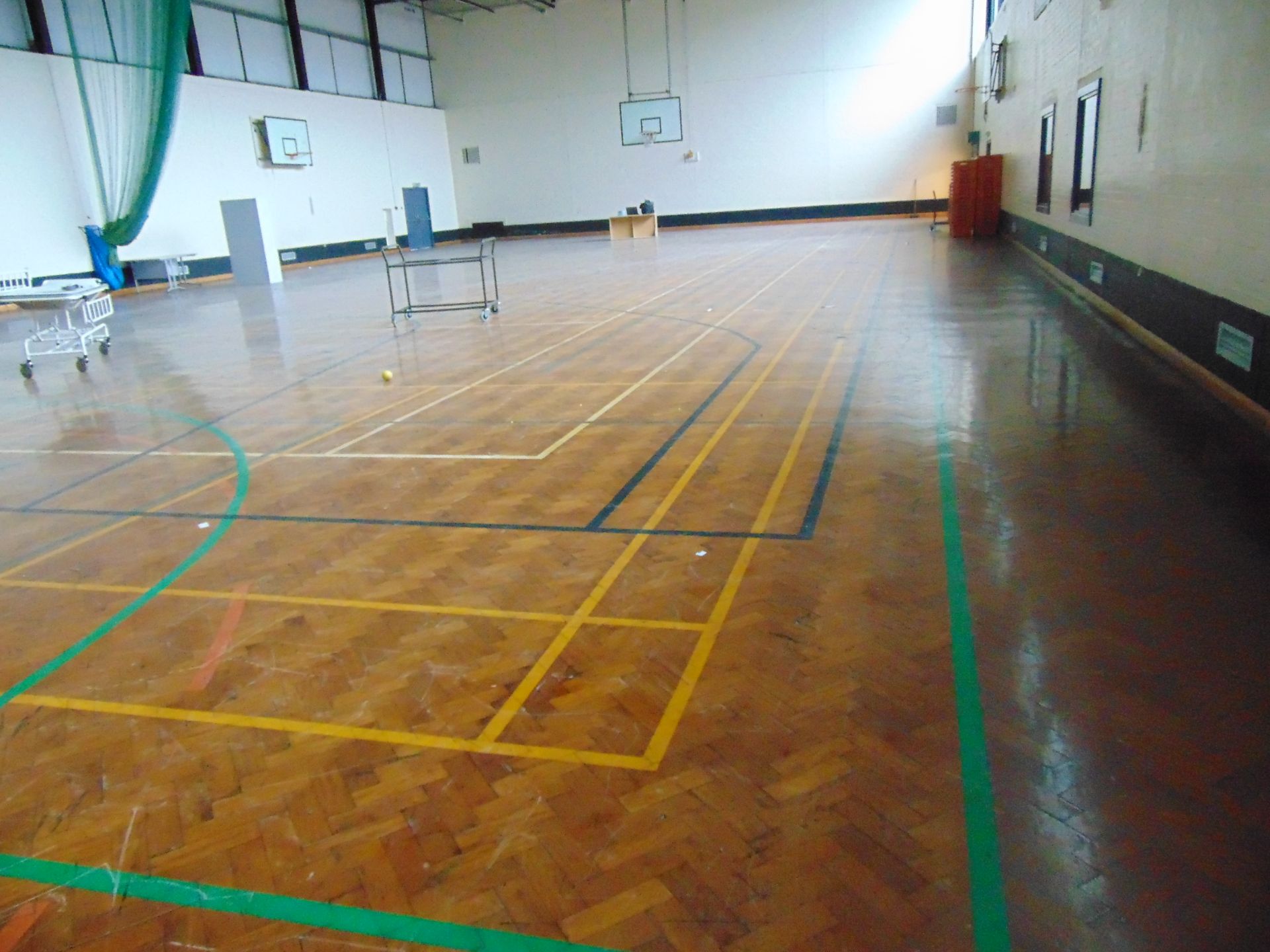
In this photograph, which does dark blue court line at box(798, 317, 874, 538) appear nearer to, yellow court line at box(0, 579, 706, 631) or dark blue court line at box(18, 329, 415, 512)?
yellow court line at box(0, 579, 706, 631)

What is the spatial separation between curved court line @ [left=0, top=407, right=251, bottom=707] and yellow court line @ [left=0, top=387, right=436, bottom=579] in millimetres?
140

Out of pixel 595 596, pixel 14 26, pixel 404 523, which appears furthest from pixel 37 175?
pixel 595 596

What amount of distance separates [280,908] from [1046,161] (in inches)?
644

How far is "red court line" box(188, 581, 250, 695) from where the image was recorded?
358cm

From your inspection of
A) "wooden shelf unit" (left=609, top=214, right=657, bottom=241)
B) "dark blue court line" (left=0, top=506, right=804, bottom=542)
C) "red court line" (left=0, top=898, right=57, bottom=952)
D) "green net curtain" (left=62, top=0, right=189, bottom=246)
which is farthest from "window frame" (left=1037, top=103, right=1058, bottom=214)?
"wooden shelf unit" (left=609, top=214, right=657, bottom=241)

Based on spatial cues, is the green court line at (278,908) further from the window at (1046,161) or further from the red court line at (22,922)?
the window at (1046,161)

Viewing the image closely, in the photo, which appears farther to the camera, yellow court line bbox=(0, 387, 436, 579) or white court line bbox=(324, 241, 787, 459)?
white court line bbox=(324, 241, 787, 459)

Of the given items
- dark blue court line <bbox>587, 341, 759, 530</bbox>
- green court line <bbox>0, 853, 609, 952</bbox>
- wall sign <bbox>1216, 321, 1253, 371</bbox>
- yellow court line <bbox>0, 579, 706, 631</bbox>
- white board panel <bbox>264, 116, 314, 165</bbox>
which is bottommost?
green court line <bbox>0, 853, 609, 952</bbox>

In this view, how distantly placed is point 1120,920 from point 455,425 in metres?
5.86

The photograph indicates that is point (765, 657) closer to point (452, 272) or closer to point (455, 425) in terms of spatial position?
point (455, 425)

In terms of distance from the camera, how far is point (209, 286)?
888 inches

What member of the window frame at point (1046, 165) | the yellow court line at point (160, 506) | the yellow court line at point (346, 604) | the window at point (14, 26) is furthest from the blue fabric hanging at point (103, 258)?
the window frame at point (1046, 165)

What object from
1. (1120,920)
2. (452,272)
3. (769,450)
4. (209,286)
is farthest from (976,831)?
(209,286)

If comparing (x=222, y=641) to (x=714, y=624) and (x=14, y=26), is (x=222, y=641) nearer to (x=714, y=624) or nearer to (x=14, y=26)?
(x=714, y=624)
